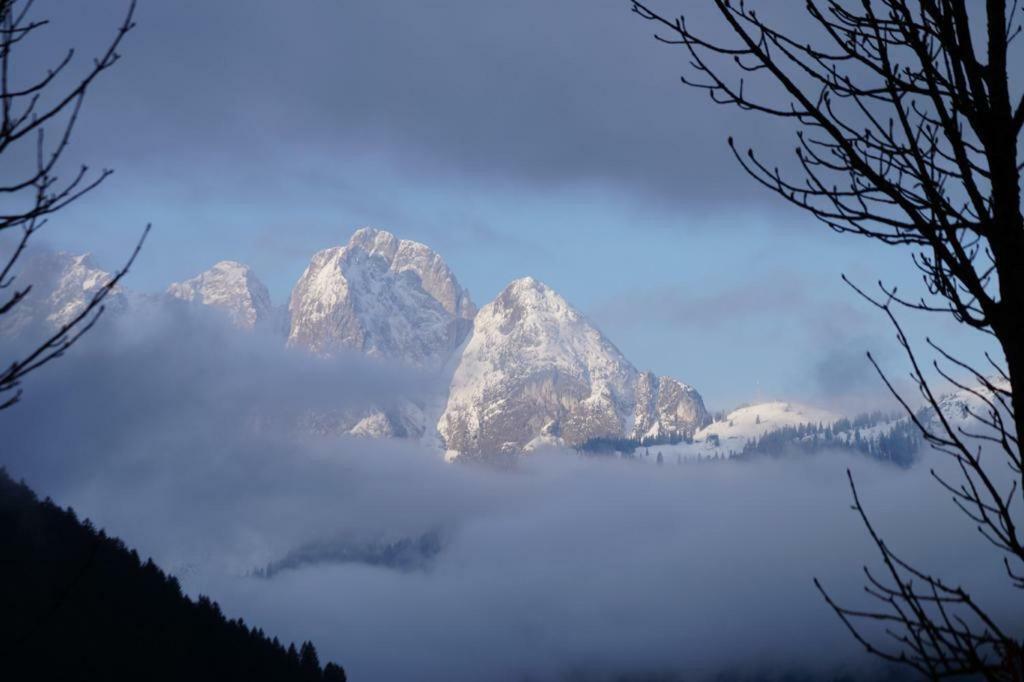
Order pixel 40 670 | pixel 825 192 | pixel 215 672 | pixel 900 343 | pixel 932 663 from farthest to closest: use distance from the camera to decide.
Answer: pixel 215 672 → pixel 40 670 → pixel 825 192 → pixel 900 343 → pixel 932 663

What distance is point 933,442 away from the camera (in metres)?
5.20

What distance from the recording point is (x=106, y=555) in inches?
4456

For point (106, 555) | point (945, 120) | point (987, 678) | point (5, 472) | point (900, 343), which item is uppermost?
Answer: point (5, 472)

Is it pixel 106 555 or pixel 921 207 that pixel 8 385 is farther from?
pixel 106 555

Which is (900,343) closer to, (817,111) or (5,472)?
(817,111)

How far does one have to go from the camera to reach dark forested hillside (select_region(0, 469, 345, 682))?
93.0 meters

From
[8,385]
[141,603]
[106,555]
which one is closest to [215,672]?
[141,603]

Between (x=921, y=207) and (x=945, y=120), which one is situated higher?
(x=945, y=120)

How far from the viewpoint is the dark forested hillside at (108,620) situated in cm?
9300

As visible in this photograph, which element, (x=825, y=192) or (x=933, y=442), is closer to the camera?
(x=933, y=442)

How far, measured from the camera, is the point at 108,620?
104062 mm

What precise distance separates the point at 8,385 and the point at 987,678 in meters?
4.76

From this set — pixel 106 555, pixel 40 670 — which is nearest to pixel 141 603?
pixel 106 555

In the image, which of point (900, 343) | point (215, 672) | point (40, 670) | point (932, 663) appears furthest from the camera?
point (215, 672)
